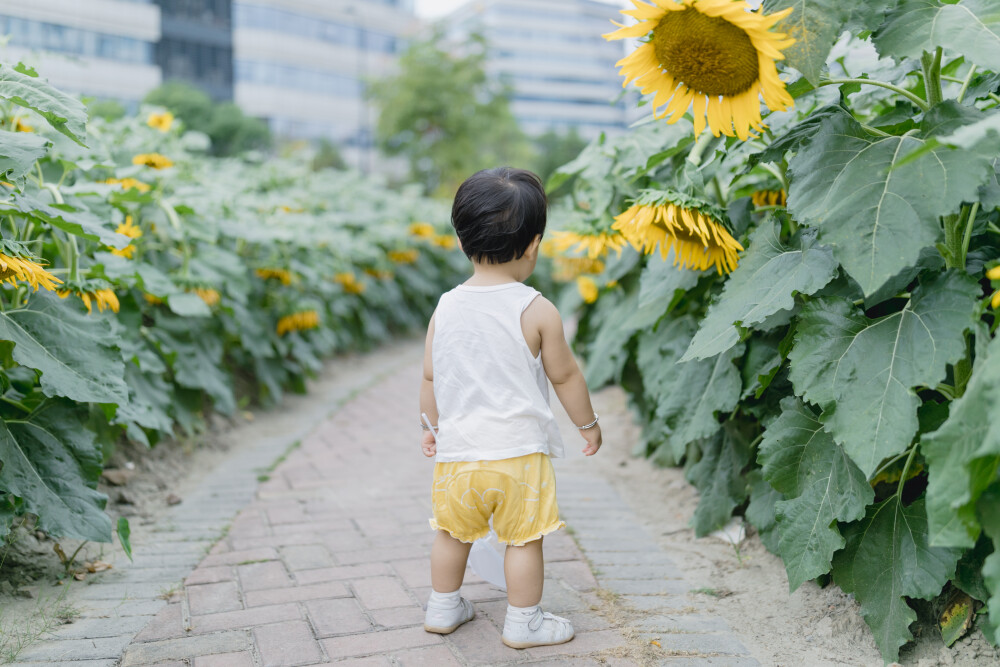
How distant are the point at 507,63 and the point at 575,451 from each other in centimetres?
9363

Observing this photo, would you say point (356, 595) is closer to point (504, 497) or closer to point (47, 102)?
point (504, 497)

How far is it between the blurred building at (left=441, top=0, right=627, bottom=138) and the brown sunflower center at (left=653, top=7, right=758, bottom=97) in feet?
307

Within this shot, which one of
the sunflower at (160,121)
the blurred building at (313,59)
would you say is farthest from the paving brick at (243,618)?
the blurred building at (313,59)

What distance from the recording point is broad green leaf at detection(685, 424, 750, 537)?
3.04m

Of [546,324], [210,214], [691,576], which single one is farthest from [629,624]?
[210,214]

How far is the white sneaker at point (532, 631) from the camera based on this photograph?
7.47 ft

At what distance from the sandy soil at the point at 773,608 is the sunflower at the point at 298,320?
284cm

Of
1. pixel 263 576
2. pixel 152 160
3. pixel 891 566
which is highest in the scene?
pixel 152 160

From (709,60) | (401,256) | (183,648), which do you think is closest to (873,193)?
(709,60)

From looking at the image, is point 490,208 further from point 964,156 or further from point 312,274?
point 312,274

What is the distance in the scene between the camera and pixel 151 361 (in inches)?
146

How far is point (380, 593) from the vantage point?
2656 millimetres

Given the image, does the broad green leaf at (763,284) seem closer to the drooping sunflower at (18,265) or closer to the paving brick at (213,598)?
the paving brick at (213,598)

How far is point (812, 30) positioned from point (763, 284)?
628 millimetres
